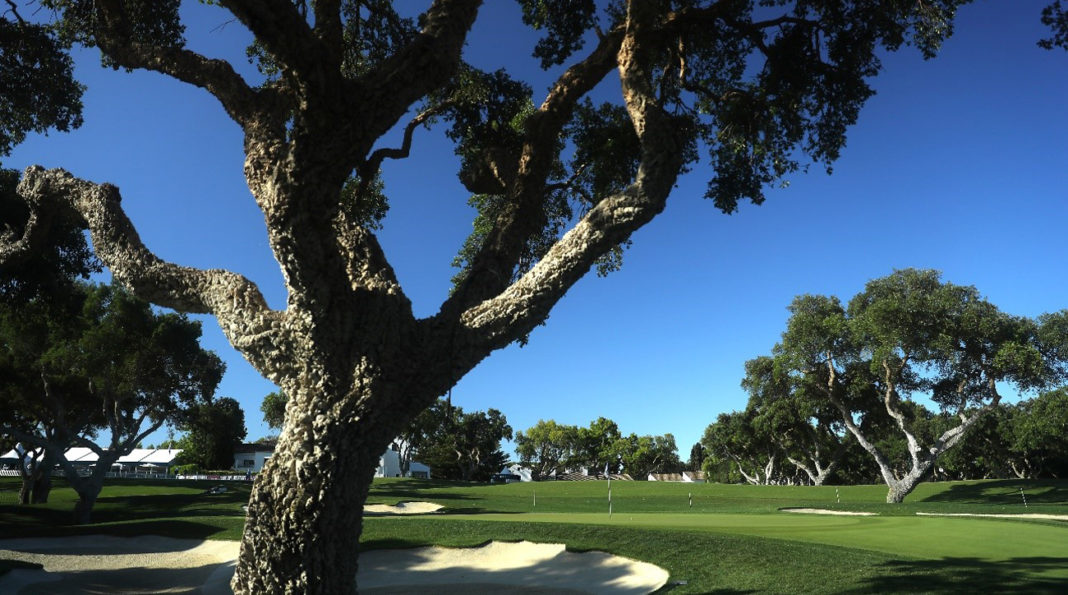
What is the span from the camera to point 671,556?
11.7 m

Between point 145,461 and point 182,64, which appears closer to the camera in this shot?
point 182,64

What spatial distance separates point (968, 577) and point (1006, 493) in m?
31.1

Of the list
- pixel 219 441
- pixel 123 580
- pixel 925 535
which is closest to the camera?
pixel 123 580

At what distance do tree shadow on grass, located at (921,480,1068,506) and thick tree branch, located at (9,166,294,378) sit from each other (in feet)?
116

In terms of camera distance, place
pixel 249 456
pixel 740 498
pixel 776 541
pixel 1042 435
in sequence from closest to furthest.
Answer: pixel 776 541
pixel 740 498
pixel 1042 435
pixel 249 456

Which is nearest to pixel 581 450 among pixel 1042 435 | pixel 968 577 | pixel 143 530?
pixel 1042 435

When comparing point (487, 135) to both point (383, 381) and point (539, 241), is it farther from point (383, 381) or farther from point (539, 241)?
point (383, 381)

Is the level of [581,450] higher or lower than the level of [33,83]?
lower

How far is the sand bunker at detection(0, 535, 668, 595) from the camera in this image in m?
11.1

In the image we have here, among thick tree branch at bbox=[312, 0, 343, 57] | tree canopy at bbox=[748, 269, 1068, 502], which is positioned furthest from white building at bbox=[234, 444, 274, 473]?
thick tree branch at bbox=[312, 0, 343, 57]

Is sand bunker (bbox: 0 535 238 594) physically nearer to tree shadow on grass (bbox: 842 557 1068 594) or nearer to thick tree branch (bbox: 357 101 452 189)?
thick tree branch (bbox: 357 101 452 189)

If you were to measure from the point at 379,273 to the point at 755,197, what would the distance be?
656cm

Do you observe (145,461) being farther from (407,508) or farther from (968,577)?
(968,577)

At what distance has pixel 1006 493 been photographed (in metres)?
33.0
